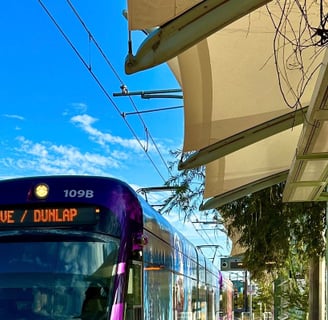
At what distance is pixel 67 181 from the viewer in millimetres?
6137

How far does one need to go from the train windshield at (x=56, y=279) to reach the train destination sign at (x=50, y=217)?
221 mm

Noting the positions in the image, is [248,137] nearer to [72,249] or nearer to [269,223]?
[72,249]

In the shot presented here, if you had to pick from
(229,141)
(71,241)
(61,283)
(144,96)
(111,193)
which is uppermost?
(144,96)

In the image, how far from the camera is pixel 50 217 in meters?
5.89

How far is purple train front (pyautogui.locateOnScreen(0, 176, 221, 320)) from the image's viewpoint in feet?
17.9

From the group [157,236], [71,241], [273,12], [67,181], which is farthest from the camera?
[157,236]

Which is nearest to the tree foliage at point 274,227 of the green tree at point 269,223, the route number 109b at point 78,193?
the green tree at point 269,223

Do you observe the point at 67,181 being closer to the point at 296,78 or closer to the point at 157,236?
the point at 157,236

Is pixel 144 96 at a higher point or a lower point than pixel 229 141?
higher

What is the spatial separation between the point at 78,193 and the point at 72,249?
578 mm

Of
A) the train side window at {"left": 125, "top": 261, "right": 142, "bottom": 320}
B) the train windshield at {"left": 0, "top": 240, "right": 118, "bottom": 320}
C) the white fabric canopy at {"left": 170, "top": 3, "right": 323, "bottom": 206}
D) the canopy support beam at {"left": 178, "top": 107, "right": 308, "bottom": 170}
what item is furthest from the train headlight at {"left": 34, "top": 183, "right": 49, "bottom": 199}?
the canopy support beam at {"left": 178, "top": 107, "right": 308, "bottom": 170}

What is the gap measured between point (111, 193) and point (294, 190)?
2.18 m

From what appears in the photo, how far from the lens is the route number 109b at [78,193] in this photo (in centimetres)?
595

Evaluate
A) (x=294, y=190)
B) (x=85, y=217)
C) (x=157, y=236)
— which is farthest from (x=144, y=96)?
(x=85, y=217)
